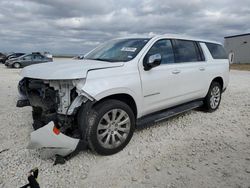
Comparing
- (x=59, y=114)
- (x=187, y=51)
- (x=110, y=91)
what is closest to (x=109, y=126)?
(x=110, y=91)

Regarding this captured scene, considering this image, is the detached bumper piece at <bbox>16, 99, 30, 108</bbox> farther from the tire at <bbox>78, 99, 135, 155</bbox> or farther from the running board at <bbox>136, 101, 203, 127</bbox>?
the running board at <bbox>136, 101, 203, 127</bbox>

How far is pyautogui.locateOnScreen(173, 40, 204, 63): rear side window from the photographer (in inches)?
171

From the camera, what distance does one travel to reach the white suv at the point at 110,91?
2.96m

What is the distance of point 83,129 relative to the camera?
2.99 m

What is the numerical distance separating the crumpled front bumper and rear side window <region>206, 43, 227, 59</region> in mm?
4190

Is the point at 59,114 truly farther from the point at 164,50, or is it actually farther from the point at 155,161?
the point at 164,50

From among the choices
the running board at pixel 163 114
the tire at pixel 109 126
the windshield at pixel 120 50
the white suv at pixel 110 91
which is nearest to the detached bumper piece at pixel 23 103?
the white suv at pixel 110 91

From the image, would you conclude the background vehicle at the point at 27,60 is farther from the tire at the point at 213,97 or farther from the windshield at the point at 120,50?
the tire at the point at 213,97

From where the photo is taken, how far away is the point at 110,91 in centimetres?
309

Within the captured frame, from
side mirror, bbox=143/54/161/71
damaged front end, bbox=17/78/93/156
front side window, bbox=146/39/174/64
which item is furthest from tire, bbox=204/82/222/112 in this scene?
damaged front end, bbox=17/78/93/156

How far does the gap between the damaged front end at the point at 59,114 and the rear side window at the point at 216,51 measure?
3.84 meters

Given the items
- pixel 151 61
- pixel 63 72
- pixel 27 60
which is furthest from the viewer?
pixel 27 60

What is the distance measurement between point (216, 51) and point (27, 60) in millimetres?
19055

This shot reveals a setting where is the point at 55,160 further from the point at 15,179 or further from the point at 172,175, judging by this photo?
the point at 172,175
